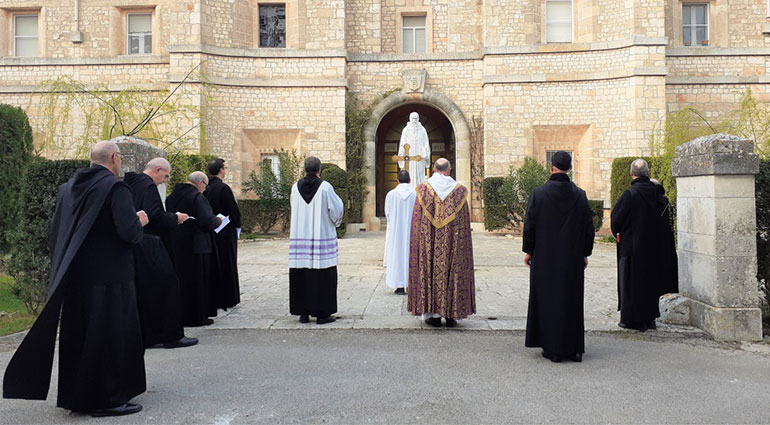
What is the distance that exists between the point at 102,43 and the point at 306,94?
22.8 ft

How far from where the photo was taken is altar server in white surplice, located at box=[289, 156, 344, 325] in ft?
20.0

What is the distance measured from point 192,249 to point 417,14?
15.0 meters

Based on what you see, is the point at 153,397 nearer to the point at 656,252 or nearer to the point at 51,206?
the point at 51,206

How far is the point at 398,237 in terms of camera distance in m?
7.83

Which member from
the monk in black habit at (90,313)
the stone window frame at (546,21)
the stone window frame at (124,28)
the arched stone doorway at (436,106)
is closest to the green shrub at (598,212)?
the arched stone doorway at (436,106)

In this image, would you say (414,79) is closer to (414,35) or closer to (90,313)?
(414,35)

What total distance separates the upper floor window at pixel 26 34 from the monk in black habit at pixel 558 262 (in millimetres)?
19511

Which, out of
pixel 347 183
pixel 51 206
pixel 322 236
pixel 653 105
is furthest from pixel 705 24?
pixel 51 206

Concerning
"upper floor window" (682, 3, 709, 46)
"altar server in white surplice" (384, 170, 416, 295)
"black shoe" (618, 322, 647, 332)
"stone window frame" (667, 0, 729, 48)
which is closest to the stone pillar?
"black shoe" (618, 322, 647, 332)

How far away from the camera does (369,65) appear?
61.6 feet

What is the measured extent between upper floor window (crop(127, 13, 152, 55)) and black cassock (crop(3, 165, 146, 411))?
1671cm

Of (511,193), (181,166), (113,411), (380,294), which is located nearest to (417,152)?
(380,294)

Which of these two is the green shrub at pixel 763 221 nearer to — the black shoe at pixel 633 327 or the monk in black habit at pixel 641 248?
the monk in black habit at pixel 641 248

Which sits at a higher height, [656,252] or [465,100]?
[465,100]
